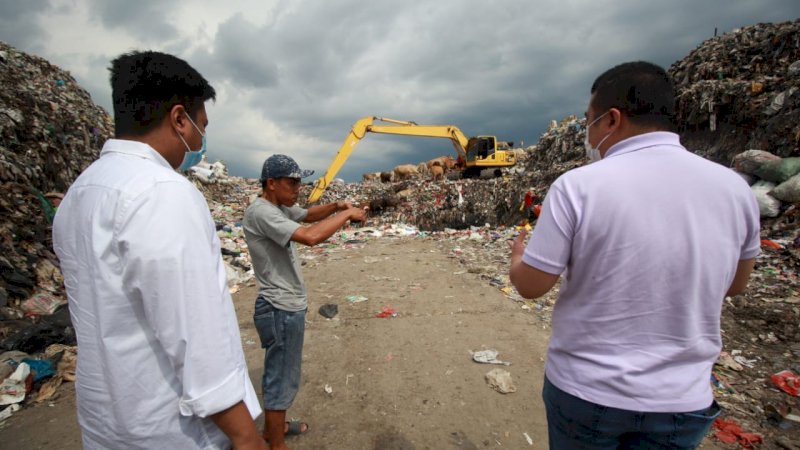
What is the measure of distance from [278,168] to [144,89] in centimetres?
114

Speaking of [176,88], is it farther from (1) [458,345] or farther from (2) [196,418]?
(1) [458,345]

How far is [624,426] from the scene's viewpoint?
3.29 feet

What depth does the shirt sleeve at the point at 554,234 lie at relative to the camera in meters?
1.00

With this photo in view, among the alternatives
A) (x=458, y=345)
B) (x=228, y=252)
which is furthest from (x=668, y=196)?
(x=228, y=252)

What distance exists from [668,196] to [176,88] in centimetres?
124

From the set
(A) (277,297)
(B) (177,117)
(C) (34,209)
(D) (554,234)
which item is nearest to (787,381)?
(D) (554,234)

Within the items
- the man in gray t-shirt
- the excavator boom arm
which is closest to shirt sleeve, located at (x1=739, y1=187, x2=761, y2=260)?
the man in gray t-shirt

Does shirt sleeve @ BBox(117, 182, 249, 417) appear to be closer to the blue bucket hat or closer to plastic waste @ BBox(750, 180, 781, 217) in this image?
the blue bucket hat

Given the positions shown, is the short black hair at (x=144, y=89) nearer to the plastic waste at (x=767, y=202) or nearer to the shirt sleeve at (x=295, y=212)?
the shirt sleeve at (x=295, y=212)

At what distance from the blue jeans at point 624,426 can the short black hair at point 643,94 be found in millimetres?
769

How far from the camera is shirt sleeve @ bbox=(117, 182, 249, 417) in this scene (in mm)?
745

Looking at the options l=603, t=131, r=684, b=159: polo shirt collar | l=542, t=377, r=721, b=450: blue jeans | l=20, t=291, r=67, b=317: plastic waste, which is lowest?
l=20, t=291, r=67, b=317: plastic waste

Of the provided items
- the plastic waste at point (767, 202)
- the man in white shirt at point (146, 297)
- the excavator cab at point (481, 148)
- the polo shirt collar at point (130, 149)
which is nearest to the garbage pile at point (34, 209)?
the man in white shirt at point (146, 297)

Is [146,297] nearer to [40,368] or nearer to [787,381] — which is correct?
[40,368]
